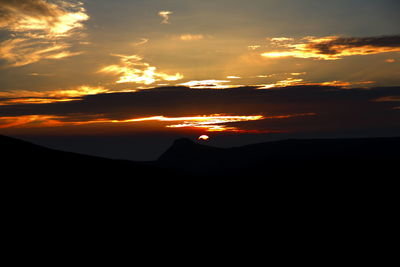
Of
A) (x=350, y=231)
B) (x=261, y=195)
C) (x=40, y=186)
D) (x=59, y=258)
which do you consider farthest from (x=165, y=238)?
(x=261, y=195)

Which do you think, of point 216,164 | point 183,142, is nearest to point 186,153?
point 183,142

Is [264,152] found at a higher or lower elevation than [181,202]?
lower

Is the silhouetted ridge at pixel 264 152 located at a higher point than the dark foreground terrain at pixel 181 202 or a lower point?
lower

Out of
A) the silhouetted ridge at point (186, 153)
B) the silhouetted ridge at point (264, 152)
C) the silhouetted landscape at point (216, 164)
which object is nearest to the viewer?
the silhouetted landscape at point (216, 164)

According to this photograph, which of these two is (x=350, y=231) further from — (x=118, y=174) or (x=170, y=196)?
(x=118, y=174)

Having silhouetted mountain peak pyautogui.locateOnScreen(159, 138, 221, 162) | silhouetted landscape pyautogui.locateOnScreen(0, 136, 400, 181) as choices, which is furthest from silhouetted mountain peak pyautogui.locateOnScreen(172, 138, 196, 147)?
silhouetted landscape pyautogui.locateOnScreen(0, 136, 400, 181)

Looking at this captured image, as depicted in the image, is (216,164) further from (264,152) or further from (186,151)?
(186,151)

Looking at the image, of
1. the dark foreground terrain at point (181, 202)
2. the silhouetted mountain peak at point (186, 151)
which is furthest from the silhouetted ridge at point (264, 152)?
the dark foreground terrain at point (181, 202)

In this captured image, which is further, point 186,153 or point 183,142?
point 183,142

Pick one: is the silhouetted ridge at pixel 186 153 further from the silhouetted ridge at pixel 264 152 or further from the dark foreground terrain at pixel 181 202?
the dark foreground terrain at pixel 181 202

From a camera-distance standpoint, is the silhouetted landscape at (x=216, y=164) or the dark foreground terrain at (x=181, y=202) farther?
the silhouetted landscape at (x=216, y=164)

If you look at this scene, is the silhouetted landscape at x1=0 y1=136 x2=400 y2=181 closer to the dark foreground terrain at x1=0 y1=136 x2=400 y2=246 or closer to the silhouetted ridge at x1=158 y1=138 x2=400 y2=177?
the dark foreground terrain at x1=0 y1=136 x2=400 y2=246

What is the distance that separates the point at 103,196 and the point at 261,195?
18735mm

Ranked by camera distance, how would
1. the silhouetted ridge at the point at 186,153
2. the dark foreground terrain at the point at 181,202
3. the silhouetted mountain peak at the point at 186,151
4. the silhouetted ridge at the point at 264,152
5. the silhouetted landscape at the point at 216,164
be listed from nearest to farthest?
the dark foreground terrain at the point at 181,202 → the silhouetted landscape at the point at 216,164 → the silhouetted ridge at the point at 264,152 → the silhouetted ridge at the point at 186,153 → the silhouetted mountain peak at the point at 186,151
